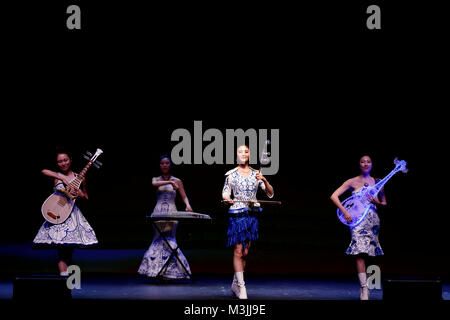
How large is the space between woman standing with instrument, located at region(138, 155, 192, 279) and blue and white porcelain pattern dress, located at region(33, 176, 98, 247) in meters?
1.03

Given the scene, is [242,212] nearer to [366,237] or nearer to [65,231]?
[366,237]

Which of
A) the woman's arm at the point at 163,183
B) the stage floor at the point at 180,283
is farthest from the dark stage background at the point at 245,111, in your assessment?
the woman's arm at the point at 163,183

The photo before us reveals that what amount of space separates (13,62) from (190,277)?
4270 millimetres

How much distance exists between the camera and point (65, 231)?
740 cm

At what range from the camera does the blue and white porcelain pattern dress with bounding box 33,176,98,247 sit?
7.36m

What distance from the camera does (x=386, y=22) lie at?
29.5 ft

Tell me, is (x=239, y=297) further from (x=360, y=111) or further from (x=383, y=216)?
(x=383, y=216)

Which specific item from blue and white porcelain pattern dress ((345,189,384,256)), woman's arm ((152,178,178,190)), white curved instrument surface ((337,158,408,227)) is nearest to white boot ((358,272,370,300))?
blue and white porcelain pattern dress ((345,189,384,256))

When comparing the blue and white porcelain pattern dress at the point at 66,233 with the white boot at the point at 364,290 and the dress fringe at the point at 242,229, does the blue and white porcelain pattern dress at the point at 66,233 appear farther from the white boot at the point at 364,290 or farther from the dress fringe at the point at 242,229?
the white boot at the point at 364,290

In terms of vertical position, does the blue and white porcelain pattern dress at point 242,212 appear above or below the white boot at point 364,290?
above

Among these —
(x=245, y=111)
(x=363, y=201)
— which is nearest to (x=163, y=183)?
(x=363, y=201)

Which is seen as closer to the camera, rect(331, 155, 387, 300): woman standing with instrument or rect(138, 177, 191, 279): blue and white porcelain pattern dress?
rect(331, 155, 387, 300): woman standing with instrument

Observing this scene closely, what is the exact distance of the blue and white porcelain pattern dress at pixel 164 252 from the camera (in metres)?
8.25

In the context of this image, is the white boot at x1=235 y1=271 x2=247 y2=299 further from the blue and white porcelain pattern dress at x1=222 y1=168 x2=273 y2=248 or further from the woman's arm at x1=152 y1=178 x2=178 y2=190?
the woman's arm at x1=152 y1=178 x2=178 y2=190
